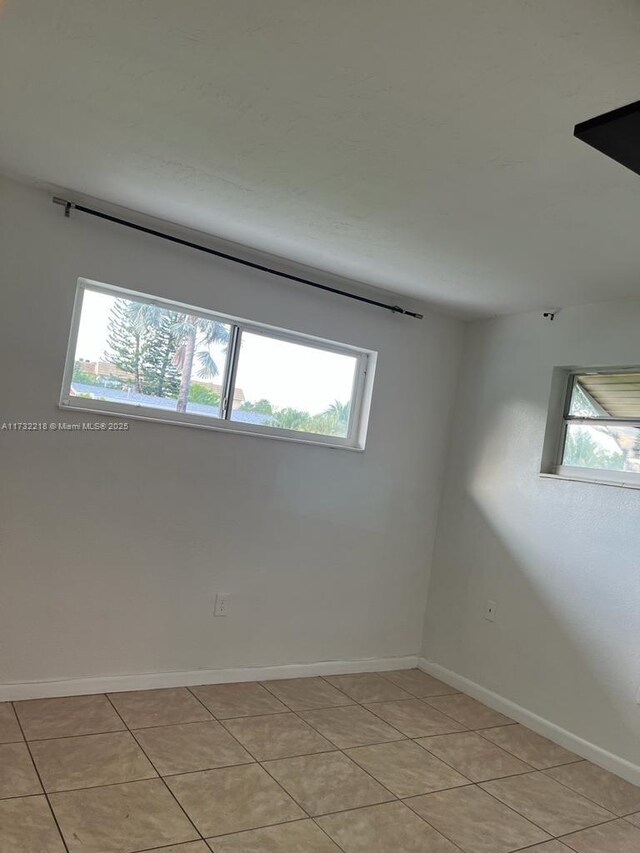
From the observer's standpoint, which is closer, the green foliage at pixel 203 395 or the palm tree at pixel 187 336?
the palm tree at pixel 187 336

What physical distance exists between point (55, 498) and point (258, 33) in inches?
85.5

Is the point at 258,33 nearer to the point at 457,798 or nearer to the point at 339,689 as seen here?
the point at 457,798

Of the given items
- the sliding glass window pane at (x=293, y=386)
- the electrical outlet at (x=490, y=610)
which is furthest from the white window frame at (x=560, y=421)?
the sliding glass window pane at (x=293, y=386)

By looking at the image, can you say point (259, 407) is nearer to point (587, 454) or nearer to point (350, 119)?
point (587, 454)

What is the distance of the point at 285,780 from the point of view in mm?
2580

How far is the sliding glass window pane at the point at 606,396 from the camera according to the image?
341cm

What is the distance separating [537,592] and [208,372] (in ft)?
6.94

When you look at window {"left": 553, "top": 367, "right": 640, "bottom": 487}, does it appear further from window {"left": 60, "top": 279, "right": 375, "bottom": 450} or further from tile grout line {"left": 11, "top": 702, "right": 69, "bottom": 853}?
tile grout line {"left": 11, "top": 702, "right": 69, "bottom": 853}

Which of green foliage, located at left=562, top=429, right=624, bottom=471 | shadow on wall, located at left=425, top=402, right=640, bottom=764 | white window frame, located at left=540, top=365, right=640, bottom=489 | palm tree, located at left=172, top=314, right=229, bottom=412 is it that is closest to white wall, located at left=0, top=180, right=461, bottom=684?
palm tree, located at left=172, top=314, right=229, bottom=412

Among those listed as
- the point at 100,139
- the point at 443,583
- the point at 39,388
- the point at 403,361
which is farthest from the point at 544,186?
the point at 443,583

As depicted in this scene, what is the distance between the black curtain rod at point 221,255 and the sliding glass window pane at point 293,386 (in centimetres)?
36

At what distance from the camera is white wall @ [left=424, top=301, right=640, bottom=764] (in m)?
3.22

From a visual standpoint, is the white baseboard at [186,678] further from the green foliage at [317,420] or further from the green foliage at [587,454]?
the green foliage at [587,454]

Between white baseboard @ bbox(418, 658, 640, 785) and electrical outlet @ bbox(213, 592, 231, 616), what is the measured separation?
145 centimetres
